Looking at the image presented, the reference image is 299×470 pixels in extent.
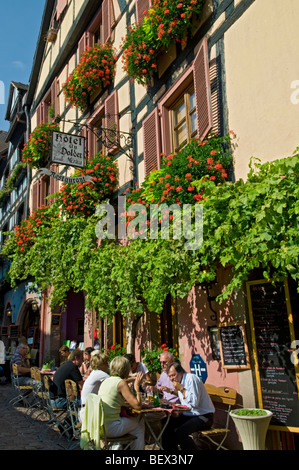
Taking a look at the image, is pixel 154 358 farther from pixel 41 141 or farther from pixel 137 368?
pixel 41 141

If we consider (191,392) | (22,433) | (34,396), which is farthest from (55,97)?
(191,392)

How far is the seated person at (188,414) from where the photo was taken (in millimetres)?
4992

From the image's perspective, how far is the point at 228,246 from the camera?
458 cm

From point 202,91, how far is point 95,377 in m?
4.48

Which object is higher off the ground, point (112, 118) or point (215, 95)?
point (112, 118)

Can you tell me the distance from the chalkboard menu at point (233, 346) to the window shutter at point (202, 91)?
2815 millimetres

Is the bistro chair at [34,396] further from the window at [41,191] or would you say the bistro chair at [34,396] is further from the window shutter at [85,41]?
the window shutter at [85,41]

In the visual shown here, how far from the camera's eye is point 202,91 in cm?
657

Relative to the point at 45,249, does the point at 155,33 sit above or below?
above

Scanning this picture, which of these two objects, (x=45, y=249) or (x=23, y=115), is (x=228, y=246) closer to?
(x=45, y=249)

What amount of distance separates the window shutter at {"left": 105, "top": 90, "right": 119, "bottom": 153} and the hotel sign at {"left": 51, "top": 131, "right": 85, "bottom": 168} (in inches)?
27.6

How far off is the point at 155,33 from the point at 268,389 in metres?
6.02

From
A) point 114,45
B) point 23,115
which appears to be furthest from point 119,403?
point 23,115

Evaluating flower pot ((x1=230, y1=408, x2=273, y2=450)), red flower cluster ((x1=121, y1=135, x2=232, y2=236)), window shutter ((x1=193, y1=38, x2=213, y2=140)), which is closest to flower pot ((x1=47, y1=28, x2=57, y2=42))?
window shutter ((x1=193, y1=38, x2=213, y2=140))
